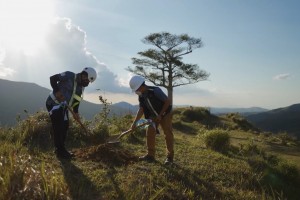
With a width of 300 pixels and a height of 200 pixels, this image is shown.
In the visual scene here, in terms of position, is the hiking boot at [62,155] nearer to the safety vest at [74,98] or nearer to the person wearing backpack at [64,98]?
the person wearing backpack at [64,98]

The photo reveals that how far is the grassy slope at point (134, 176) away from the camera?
15.1 feet

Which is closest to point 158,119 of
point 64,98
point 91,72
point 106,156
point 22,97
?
point 106,156

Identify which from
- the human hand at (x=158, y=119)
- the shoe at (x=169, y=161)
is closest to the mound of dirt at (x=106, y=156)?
the shoe at (x=169, y=161)

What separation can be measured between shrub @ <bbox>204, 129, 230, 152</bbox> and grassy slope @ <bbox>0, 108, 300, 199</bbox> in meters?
0.47

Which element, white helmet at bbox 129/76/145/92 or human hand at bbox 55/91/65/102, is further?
white helmet at bbox 129/76/145/92

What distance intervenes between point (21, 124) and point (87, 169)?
12.9 ft

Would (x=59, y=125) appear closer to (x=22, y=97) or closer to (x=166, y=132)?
(x=166, y=132)

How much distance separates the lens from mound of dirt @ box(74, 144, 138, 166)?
7.89 m

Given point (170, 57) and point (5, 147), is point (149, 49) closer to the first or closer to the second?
point (170, 57)

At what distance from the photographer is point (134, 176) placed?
6738 millimetres

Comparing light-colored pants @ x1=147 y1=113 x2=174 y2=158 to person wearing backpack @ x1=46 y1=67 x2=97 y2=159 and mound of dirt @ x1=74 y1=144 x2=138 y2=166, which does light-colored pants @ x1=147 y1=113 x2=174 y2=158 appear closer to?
mound of dirt @ x1=74 y1=144 x2=138 y2=166

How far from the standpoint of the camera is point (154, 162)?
816 centimetres

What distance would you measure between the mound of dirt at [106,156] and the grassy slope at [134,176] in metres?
0.17

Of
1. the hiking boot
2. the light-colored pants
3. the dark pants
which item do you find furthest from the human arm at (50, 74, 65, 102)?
the light-colored pants
